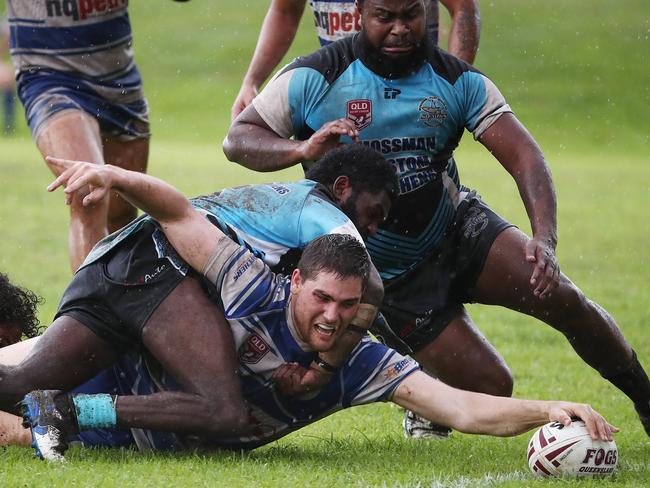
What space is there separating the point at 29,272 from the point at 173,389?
689 cm

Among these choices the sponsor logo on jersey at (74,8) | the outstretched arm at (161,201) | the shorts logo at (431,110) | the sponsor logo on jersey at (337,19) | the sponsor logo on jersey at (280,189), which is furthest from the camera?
the sponsor logo on jersey at (74,8)

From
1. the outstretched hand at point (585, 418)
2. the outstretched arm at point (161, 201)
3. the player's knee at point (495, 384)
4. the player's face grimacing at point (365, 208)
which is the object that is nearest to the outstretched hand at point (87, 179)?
the outstretched arm at point (161, 201)

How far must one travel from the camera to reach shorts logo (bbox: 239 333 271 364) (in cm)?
584

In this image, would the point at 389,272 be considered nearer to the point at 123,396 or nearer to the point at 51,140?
the point at 123,396

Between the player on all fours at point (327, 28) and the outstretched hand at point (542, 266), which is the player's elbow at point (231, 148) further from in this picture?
the outstretched hand at point (542, 266)

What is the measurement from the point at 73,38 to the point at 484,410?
4239 millimetres

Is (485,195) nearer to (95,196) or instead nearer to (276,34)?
(276,34)

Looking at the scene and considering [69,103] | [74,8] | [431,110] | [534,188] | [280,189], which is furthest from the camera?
[74,8]

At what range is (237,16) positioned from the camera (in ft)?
132

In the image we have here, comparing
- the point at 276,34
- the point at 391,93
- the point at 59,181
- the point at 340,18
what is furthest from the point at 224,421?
the point at 276,34

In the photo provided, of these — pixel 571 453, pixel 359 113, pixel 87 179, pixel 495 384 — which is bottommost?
pixel 495 384

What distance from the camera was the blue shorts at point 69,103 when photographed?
8.38 m

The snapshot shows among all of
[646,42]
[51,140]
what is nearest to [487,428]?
[51,140]

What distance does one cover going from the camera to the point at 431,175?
6879 mm
